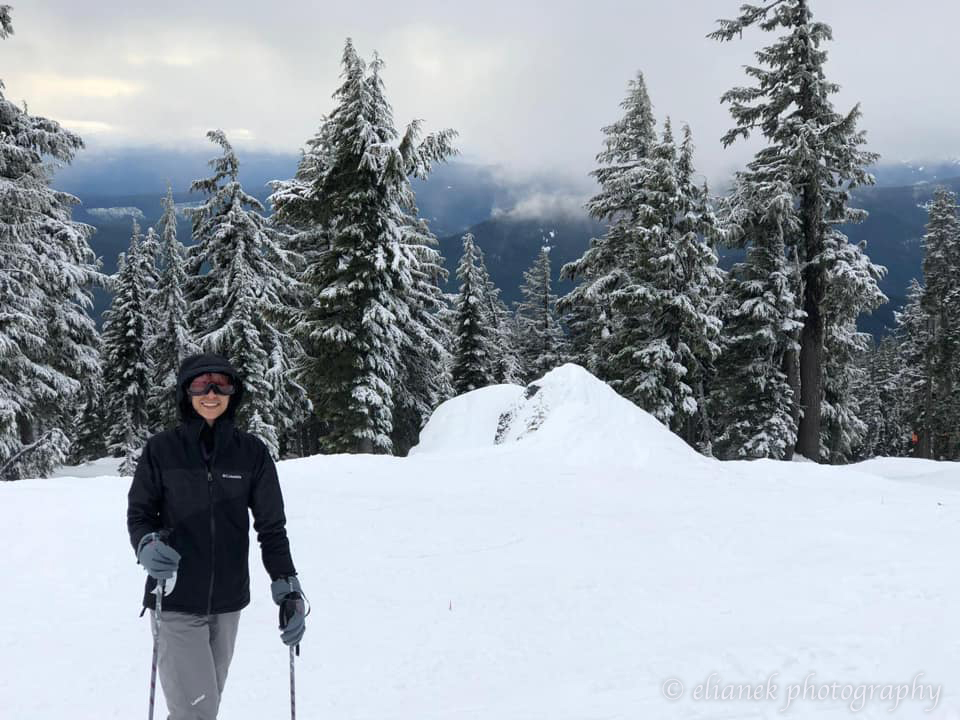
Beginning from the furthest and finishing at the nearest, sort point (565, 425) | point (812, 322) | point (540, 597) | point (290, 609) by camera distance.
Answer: point (812, 322)
point (565, 425)
point (540, 597)
point (290, 609)

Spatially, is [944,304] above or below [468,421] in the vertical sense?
above

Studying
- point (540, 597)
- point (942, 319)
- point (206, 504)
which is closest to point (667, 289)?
point (540, 597)

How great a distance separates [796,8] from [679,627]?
819 inches

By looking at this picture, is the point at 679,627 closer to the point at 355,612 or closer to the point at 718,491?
the point at 355,612

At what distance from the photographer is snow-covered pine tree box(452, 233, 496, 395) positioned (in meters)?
33.5

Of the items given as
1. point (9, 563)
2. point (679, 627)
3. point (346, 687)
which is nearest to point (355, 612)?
point (346, 687)

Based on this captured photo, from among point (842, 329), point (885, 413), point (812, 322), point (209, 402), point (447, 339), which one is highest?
point (447, 339)

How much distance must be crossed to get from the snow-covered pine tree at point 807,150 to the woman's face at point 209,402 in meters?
20.0

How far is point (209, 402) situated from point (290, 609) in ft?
4.08

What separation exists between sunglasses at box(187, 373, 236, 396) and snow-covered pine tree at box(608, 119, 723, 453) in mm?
19323

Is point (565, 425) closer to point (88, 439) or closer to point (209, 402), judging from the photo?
point (209, 402)

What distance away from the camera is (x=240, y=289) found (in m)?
22.5

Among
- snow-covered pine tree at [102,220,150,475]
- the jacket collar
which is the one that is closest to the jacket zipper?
the jacket collar

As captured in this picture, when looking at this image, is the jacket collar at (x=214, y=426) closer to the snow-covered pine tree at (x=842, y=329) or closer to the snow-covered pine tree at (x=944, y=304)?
the snow-covered pine tree at (x=842, y=329)
